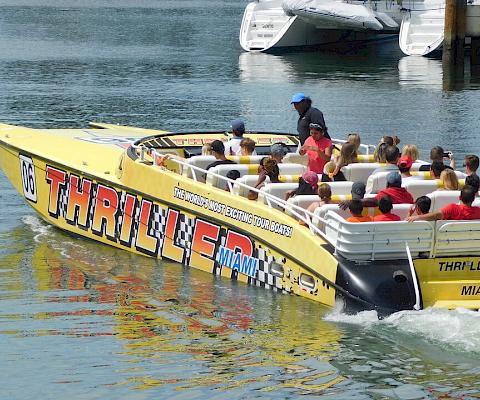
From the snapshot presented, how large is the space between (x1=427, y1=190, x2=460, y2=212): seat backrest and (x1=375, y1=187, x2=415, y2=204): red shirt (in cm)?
20

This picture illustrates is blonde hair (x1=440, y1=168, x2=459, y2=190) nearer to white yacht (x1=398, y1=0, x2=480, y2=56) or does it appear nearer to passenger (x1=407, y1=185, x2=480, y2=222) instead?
passenger (x1=407, y1=185, x2=480, y2=222)

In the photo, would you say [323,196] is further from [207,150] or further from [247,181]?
[207,150]

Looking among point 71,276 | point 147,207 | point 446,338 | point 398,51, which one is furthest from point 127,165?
point 398,51

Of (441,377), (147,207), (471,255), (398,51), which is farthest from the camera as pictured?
(398,51)

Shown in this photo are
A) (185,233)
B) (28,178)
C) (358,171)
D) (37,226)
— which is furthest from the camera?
(37,226)

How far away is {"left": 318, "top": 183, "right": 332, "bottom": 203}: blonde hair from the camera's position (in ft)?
38.0

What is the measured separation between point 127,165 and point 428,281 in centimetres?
411

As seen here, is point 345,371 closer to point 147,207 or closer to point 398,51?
point 147,207

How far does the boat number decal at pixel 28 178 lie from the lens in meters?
15.2

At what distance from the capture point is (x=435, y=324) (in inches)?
408

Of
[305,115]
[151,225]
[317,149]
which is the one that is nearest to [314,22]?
[305,115]

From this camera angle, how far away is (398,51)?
48562 mm

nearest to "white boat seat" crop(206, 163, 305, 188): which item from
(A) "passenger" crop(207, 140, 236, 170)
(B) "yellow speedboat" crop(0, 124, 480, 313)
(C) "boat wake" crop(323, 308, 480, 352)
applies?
(B) "yellow speedboat" crop(0, 124, 480, 313)

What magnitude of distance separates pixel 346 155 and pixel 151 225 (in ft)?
7.28
